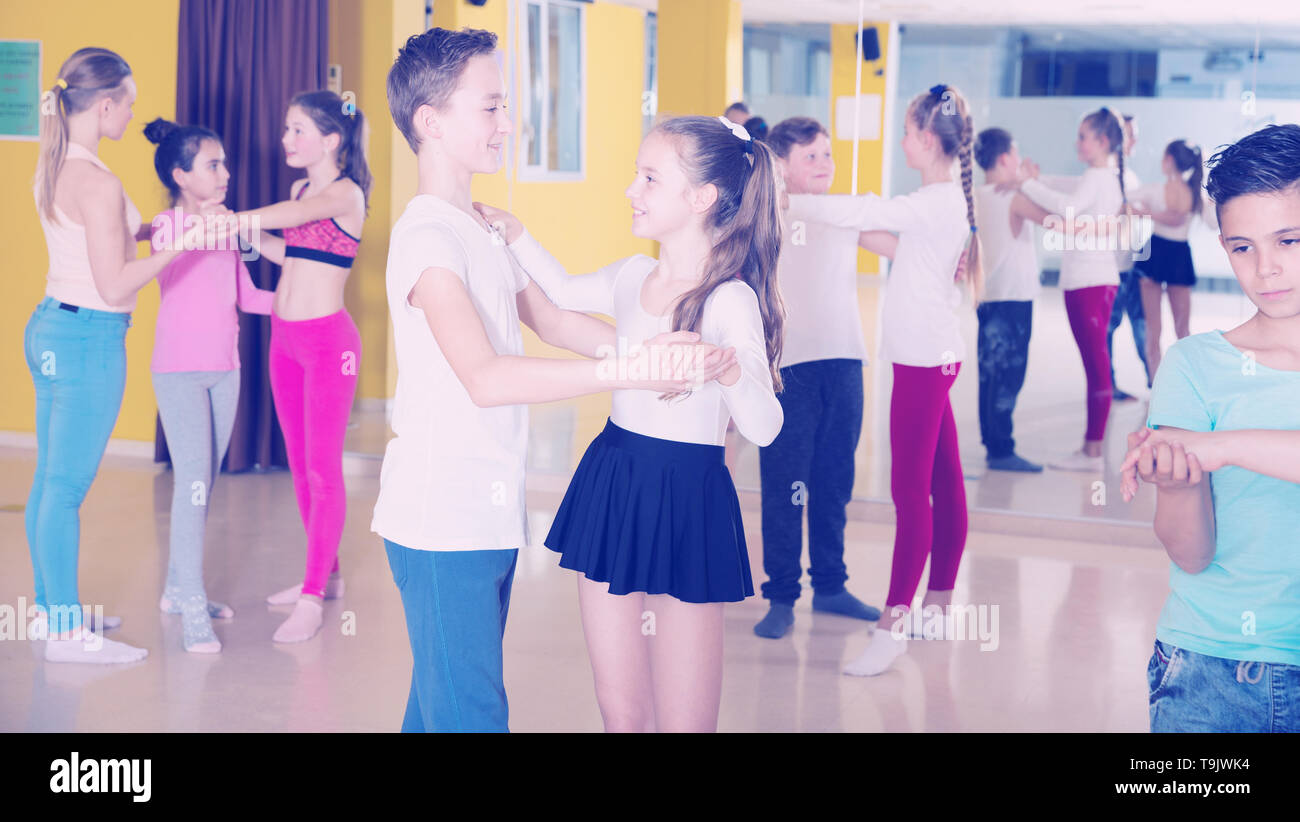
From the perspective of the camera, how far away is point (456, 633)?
193cm

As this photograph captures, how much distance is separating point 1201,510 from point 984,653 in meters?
2.29

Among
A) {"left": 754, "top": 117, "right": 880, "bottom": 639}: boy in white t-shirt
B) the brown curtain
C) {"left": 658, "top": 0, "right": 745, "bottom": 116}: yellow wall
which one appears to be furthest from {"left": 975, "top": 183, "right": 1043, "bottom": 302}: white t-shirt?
the brown curtain

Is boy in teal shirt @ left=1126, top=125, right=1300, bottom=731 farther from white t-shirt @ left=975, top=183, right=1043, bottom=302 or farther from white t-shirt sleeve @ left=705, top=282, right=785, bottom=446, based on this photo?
white t-shirt @ left=975, top=183, right=1043, bottom=302

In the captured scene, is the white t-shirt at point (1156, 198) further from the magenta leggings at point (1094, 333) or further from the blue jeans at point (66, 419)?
the blue jeans at point (66, 419)

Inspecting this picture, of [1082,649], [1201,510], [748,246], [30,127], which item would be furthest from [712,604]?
[30,127]

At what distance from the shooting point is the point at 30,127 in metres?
6.13

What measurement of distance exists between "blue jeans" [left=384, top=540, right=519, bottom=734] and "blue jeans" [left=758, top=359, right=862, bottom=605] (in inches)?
79.8

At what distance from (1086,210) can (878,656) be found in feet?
8.41

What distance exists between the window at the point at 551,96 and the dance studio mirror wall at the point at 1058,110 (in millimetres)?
1072

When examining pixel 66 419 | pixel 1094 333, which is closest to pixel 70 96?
pixel 66 419

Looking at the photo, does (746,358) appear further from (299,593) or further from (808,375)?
(299,593)

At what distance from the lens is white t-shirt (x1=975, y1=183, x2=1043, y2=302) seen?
5465 mm

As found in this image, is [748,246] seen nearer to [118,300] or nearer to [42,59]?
[118,300]
